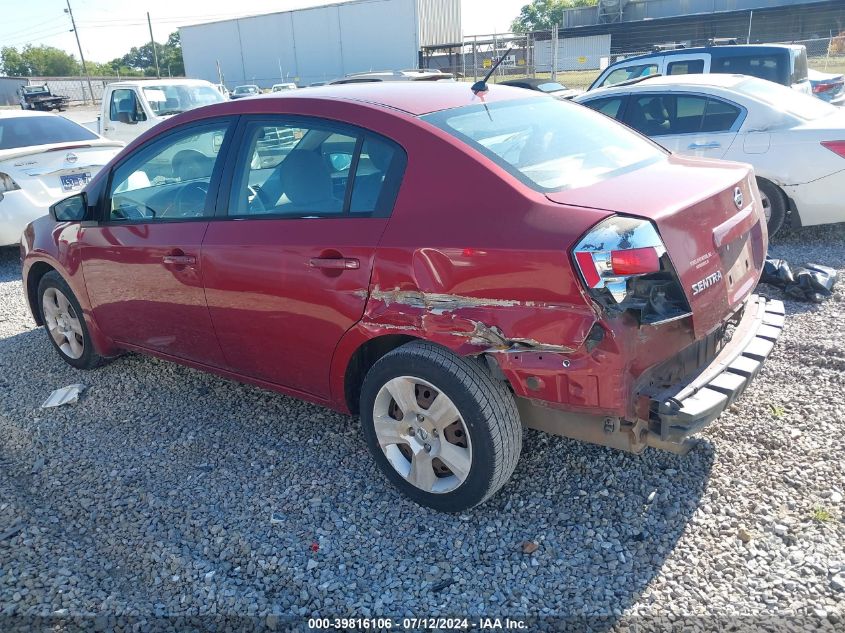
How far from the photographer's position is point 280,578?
2.69 m

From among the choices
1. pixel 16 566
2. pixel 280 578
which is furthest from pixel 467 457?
pixel 16 566

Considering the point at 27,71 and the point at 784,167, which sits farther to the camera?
the point at 27,71

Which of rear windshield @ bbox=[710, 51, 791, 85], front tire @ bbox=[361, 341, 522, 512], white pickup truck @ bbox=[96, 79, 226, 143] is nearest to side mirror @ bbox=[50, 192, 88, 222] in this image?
front tire @ bbox=[361, 341, 522, 512]

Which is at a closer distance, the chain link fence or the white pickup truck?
the white pickup truck

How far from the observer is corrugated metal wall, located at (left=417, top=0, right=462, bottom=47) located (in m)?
41.5

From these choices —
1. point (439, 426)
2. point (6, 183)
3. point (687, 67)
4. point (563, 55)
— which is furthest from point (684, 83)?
point (563, 55)

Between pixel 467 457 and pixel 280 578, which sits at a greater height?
pixel 467 457

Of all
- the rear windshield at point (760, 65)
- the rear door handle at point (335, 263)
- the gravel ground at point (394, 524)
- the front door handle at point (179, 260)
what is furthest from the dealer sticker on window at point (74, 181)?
the rear windshield at point (760, 65)

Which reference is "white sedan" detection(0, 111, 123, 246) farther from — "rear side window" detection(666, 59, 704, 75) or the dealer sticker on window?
"rear side window" detection(666, 59, 704, 75)

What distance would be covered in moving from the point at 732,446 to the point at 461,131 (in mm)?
2027

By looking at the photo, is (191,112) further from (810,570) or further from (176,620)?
(810,570)

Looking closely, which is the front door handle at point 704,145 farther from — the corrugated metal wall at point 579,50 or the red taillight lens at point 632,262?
the corrugated metal wall at point 579,50

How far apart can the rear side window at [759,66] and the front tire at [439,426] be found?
930cm

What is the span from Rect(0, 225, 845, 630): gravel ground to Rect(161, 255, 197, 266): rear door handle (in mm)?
974
